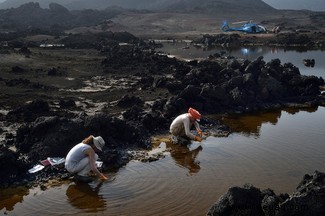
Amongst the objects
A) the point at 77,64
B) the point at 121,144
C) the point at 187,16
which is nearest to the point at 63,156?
the point at 121,144

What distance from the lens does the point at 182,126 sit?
15.3 metres

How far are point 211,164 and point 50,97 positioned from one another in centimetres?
1025

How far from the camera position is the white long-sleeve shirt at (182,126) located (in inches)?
587

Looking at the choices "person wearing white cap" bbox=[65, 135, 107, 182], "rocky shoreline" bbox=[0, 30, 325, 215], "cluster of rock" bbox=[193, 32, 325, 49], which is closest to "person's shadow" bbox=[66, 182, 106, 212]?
"person wearing white cap" bbox=[65, 135, 107, 182]

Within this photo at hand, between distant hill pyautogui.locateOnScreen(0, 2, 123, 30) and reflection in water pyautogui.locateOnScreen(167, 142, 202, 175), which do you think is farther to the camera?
distant hill pyautogui.locateOnScreen(0, 2, 123, 30)

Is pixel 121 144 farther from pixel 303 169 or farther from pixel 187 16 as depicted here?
pixel 187 16

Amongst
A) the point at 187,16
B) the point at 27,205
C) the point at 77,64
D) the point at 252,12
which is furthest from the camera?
the point at 252,12

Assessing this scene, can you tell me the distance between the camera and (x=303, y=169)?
43.8ft

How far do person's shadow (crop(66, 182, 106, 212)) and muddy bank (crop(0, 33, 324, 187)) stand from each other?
29.5 inches

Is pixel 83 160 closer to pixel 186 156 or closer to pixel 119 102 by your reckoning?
pixel 186 156

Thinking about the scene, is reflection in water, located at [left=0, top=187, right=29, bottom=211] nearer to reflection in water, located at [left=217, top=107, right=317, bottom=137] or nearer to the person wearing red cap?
the person wearing red cap

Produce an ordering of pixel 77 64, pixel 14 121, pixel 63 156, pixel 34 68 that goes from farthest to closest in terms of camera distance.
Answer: pixel 77 64, pixel 34 68, pixel 14 121, pixel 63 156

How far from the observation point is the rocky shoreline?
13.1m

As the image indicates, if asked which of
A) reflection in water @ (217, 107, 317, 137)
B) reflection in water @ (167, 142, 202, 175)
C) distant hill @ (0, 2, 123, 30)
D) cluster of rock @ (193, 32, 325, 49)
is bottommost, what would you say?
reflection in water @ (217, 107, 317, 137)
